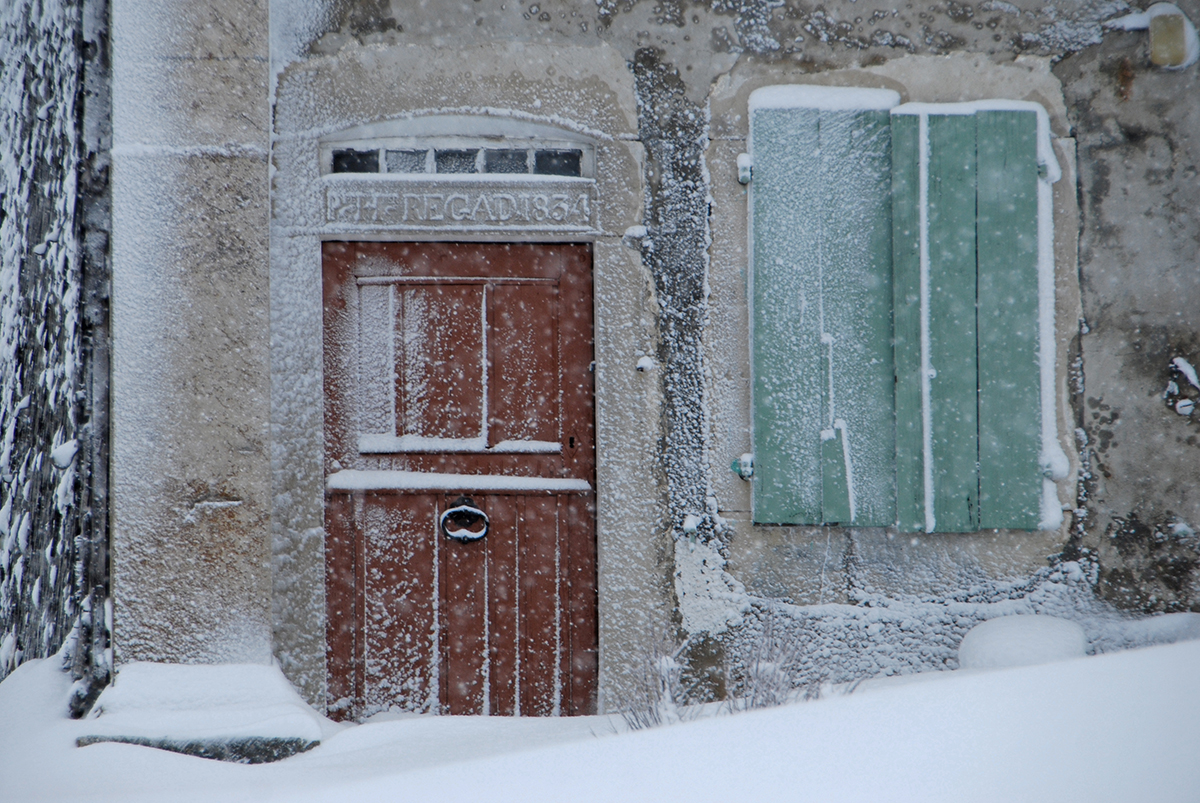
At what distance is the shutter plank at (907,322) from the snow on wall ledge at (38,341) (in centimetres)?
305

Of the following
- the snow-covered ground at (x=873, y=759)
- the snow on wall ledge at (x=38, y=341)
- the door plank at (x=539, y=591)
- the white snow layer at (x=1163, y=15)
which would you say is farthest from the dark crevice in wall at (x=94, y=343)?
the white snow layer at (x=1163, y=15)

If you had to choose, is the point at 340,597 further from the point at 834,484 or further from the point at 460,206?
the point at 834,484

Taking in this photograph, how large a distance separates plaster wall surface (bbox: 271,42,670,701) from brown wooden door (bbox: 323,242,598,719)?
0.10 metres

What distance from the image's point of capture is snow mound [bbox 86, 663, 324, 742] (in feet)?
Answer: 8.04

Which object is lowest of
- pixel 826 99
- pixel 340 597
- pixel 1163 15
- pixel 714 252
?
pixel 340 597

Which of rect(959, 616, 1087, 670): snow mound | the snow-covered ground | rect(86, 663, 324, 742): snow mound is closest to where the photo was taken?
the snow-covered ground

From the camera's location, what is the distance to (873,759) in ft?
5.49

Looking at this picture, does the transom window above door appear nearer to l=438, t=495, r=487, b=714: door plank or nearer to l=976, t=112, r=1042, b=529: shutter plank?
l=438, t=495, r=487, b=714: door plank

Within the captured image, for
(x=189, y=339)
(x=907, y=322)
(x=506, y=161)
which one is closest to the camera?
(x=189, y=339)

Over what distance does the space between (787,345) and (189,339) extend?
2202 mm

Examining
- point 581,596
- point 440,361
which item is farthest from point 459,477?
point 581,596

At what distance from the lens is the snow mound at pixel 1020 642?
8.57 ft

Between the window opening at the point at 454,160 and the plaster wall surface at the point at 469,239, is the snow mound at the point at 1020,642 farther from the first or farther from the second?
the window opening at the point at 454,160

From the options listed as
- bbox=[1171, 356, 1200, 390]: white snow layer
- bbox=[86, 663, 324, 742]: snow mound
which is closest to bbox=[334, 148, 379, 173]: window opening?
bbox=[86, 663, 324, 742]: snow mound
